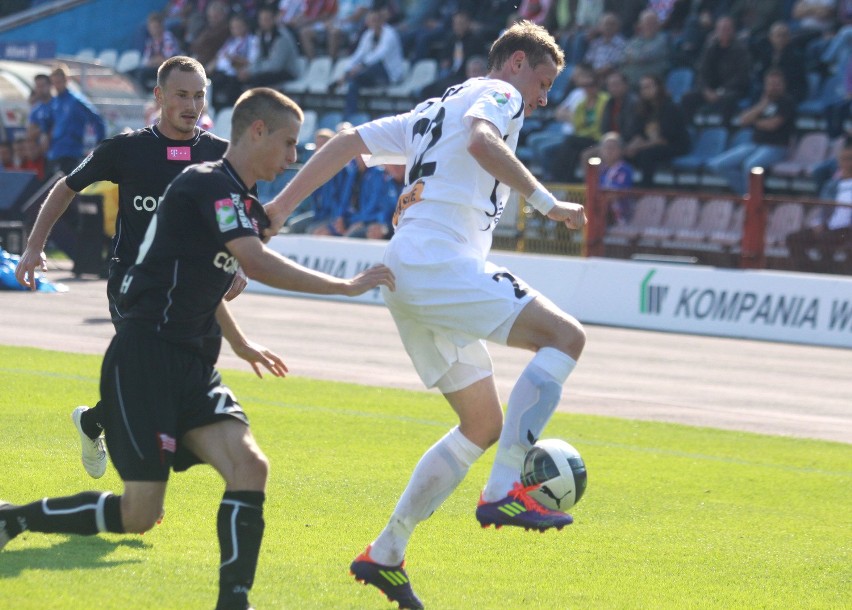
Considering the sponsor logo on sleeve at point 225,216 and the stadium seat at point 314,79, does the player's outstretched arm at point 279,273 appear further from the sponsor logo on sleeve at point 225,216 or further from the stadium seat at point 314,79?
the stadium seat at point 314,79

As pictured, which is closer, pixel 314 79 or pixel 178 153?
pixel 178 153

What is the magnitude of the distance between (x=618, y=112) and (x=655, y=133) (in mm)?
646

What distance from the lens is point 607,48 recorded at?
22.8m

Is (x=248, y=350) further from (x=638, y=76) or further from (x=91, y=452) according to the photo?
(x=638, y=76)

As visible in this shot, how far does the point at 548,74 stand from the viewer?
235 inches

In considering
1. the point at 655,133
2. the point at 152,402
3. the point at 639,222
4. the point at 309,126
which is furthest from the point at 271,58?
the point at 152,402

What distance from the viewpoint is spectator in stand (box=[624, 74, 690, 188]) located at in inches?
830

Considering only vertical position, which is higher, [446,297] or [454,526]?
[446,297]

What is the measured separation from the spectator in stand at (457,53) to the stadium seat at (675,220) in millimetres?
6896

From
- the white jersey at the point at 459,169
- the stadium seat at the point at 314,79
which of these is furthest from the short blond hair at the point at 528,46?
the stadium seat at the point at 314,79

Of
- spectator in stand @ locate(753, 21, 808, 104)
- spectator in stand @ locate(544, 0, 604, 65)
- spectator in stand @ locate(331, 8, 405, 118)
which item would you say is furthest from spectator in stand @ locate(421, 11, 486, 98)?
spectator in stand @ locate(753, 21, 808, 104)

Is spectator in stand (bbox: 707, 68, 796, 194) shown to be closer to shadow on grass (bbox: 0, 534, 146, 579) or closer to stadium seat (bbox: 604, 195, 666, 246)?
stadium seat (bbox: 604, 195, 666, 246)

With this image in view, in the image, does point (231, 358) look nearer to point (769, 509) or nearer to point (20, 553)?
point (769, 509)

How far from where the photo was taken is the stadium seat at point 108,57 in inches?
1375
